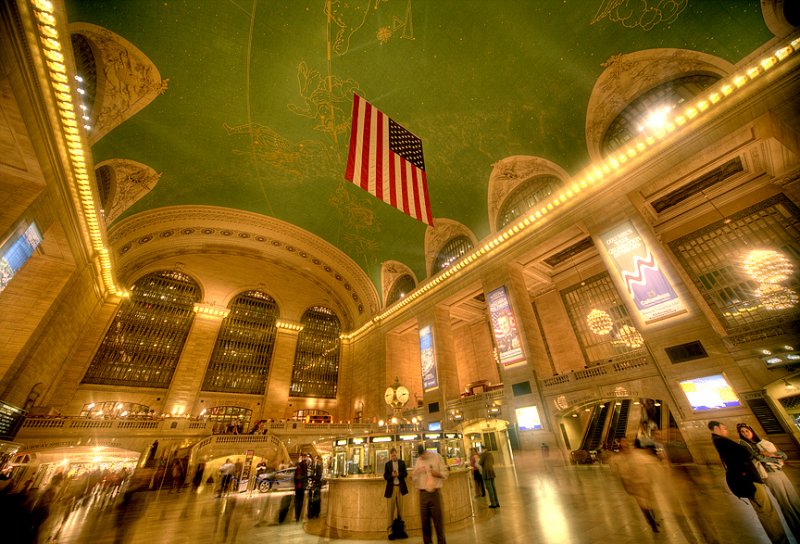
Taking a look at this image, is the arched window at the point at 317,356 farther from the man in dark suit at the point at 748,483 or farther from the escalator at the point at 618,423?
the man in dark suit at the point at 748,483

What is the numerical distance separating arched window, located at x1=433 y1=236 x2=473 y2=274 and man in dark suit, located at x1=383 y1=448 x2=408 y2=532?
1351 cm

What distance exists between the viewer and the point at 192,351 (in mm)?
20125

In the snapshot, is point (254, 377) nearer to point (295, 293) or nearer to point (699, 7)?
point (295, 293)

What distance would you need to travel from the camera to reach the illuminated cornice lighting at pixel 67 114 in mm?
7021

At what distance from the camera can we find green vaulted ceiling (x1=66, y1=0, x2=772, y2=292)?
9.95 metres

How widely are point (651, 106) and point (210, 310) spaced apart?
27083 millimetres

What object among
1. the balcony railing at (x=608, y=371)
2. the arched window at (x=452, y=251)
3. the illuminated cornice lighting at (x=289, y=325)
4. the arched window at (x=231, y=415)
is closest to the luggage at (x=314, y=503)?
the balcony railing at (x=608, y=371)

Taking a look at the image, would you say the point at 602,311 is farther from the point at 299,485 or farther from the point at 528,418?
the point at 299,485

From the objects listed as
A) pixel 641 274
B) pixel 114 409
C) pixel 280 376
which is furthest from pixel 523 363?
pixel 114 409

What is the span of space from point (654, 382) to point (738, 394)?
177cm

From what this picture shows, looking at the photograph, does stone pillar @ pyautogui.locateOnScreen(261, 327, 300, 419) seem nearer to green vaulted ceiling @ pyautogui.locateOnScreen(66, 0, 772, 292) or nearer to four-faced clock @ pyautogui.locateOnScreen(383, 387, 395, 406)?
green vaulted ceiling @ pyautogui.locateOnScreen(66, 0, 772, 292)

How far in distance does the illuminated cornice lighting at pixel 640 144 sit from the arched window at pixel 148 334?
19.5m

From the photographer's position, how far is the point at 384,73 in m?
12.5

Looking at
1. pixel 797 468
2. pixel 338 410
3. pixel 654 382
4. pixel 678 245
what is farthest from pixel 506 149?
pixel 338 410
